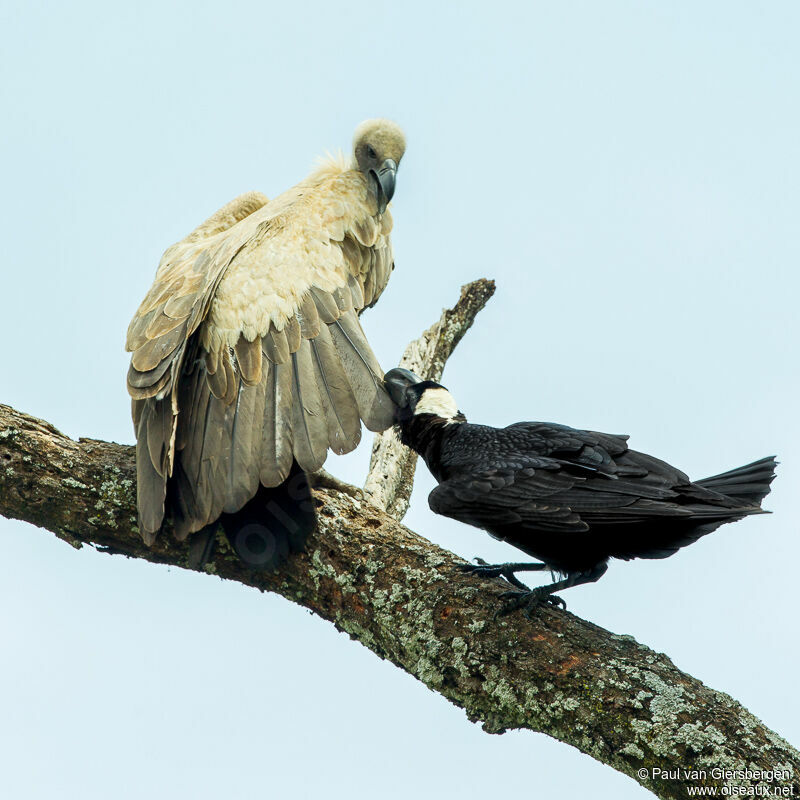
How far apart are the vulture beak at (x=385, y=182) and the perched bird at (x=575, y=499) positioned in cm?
210

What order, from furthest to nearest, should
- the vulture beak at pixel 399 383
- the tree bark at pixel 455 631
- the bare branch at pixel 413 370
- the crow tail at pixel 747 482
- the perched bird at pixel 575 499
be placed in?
the bare branch at pixel 413 370, the vulture beak at pixel 399 383, the crow tail at pixel 747 482, the perched bird at pixel 575 499, the tree bark at pixel 455 631

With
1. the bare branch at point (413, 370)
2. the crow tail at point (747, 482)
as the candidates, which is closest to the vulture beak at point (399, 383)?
the bare branch at point (413, 370)

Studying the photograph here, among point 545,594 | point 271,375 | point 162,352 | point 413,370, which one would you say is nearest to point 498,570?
point 545,594

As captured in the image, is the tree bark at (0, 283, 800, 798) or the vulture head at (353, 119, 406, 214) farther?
the vulture head at (353, 119, 406, 214)

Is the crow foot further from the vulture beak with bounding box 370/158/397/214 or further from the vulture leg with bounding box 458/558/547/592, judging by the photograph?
the vulture beak with bounding box 370/158/397/214

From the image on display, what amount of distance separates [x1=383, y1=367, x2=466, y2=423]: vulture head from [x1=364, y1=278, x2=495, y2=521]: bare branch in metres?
0.69

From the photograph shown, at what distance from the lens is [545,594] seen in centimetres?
302

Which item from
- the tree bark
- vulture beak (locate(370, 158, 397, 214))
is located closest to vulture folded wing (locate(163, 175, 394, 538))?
the tree bark

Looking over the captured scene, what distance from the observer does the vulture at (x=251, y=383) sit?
344cm

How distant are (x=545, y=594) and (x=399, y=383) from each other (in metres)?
1.15

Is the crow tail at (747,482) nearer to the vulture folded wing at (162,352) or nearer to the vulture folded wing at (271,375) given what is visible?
the vulture folded wing at (271,375)

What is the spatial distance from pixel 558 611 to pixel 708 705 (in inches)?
22.2

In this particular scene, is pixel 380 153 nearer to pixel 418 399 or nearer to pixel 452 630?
pixel 418 399

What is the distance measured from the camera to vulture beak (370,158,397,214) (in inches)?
199
